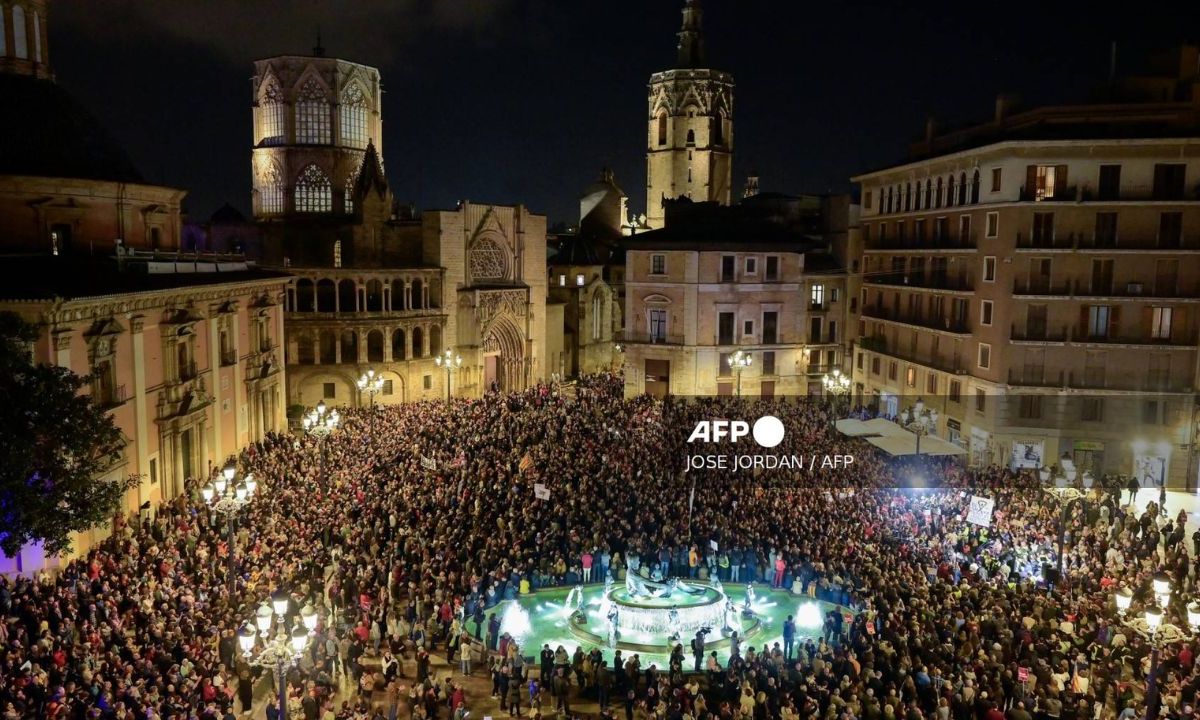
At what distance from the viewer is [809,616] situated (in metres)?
20.1

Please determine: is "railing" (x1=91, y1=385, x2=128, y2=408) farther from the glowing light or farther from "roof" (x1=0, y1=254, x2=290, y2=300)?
the glowing light

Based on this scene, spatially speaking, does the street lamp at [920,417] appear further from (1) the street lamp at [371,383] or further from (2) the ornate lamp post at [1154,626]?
(2) the ornate lamp post at [1154,626]

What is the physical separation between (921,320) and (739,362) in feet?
27.7

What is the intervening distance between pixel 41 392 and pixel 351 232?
36159 mm

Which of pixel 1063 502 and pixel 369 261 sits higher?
pixel 369 261

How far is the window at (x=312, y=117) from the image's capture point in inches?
2263

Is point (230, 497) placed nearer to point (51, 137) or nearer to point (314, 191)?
point (51, 137)

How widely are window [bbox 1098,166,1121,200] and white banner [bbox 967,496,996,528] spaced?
1757 cm

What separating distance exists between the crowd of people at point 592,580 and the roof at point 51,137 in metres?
12.1

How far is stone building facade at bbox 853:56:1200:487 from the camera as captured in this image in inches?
1298

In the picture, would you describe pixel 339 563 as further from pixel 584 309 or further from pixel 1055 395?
pixel 584 309

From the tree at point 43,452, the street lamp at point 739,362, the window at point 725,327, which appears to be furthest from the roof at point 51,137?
the window at point 725,327

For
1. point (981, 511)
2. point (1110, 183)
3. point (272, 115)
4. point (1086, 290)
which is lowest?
point (981, 511)

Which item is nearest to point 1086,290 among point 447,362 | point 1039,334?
point 1039,334
